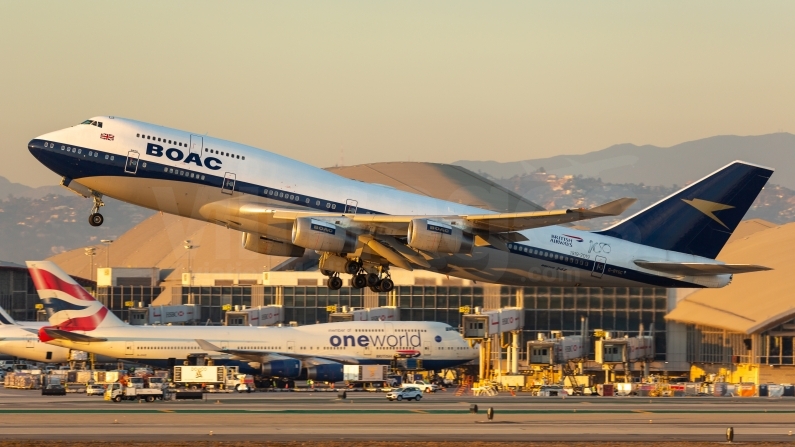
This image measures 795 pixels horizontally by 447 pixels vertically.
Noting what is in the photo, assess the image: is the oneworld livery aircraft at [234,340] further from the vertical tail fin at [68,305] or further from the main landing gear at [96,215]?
the main landing gear at [96,215]

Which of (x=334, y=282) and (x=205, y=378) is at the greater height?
(x=334, y=282)

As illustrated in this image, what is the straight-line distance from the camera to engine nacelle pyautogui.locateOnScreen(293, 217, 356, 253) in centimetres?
5228

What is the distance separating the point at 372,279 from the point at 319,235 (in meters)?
6.44

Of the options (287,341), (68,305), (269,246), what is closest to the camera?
(269,246)

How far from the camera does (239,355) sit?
83.8 metres

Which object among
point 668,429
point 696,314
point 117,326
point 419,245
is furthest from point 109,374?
point 696,314

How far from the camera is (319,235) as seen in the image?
52500 millimetres

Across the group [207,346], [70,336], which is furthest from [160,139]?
[70,336]

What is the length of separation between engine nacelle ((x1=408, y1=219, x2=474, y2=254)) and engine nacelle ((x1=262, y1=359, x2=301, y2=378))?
31163 millimetres

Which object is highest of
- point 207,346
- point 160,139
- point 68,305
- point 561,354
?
point 160,139

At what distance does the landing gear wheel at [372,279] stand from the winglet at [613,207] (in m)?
13.2

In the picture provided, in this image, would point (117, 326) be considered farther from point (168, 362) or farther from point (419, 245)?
point (419, 245)

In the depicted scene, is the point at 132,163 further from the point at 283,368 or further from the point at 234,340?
the point at 234,340

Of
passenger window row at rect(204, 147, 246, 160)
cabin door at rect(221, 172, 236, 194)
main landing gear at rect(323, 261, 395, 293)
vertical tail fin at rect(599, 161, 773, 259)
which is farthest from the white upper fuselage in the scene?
passenger window row at rect(204, 147, 246, 160)
